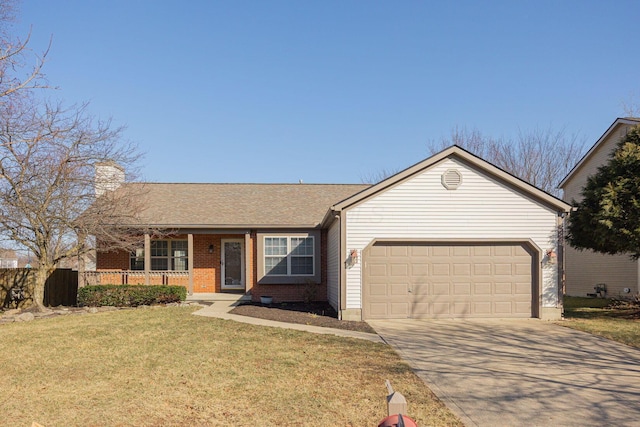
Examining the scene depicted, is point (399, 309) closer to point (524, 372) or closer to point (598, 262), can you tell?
point (524, 372)

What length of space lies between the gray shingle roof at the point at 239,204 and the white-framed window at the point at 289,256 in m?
0.73

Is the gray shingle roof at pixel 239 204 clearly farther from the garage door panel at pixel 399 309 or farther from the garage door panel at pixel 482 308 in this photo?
the garage door panel at pixel 482 308

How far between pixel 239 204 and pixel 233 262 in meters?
2.47

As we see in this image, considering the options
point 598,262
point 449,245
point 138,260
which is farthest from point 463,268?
point 138,260

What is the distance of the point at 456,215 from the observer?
1428 cm

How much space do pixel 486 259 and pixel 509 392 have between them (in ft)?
25.4

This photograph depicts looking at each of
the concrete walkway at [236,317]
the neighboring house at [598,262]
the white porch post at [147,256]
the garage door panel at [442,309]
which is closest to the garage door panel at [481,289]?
the garage door panel at [442,309]

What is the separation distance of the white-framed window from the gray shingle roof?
0.73 metres

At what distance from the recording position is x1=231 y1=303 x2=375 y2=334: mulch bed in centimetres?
1294

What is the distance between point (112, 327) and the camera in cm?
1252

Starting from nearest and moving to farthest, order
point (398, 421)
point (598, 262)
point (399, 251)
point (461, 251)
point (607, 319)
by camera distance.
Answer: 1. point (398, 421)
2. point (399, 251)
3. point (461, 251)
4. point (607, 319)
5. point (598, 262)

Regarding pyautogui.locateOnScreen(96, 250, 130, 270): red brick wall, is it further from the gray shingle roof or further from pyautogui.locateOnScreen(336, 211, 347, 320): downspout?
pyautogui.locateOnScreen(336, 211, 347, 320): downspout

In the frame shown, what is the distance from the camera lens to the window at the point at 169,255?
2038cm

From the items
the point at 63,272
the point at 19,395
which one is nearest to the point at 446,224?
the point at 19,395
